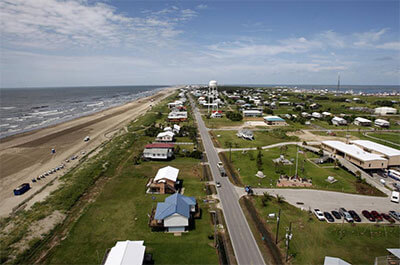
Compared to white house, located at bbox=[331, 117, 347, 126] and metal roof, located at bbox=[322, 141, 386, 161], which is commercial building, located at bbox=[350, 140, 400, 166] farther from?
white house, located at bbox=[331, 117, 347, 126]

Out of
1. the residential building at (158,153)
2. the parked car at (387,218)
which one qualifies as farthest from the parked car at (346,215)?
the residential building at (158,153)

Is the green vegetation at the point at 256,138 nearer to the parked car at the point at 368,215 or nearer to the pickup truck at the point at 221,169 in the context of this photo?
the pickup truck at the point at 221,169

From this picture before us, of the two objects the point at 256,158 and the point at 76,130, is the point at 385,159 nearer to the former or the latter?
the point at 256,158

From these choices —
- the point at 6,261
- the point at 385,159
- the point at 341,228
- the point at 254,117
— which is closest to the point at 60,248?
the point at 6,261

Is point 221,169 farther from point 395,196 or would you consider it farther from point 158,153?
point 395,196

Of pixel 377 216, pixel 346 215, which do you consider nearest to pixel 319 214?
pixel 346 215

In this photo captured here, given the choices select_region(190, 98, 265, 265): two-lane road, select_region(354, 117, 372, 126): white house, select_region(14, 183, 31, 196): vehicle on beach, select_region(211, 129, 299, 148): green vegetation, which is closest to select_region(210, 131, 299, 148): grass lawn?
select_region(211, 129, 299, 148): green vegetation
